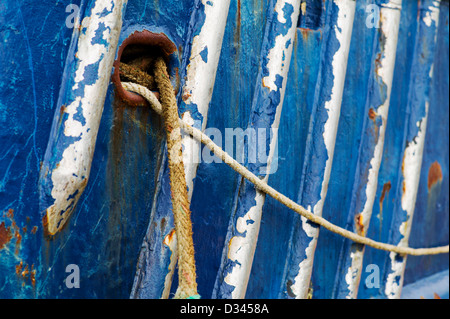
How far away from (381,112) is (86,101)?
883 mm

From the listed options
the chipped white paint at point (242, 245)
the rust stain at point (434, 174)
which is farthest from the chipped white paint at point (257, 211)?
the rust stain at point (434, 174)

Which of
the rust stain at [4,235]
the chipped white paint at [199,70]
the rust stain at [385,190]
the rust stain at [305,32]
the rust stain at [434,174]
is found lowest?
the rust stain at [4,235]

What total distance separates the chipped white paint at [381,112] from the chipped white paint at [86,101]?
0.82m

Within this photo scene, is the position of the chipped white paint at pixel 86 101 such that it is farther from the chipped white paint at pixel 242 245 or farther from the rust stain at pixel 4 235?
the chipped white paint at pixel 242 245

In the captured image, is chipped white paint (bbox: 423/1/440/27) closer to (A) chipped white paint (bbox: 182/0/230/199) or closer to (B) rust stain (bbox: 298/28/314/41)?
(B) rust stain (bbox: 298/28/314/41)

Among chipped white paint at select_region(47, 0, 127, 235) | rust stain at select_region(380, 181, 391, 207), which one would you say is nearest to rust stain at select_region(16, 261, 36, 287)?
chipped white paint at select_region(47, 0, 127, 235)

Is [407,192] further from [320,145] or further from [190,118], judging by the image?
[190,118]

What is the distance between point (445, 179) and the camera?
70.1 inches

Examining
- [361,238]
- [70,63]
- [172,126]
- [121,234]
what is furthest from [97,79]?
[361,238]

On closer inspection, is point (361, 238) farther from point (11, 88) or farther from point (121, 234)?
point (11, 88)

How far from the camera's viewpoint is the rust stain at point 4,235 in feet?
2.69

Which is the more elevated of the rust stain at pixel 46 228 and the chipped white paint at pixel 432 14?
the chipped white paint at pixel 432 14

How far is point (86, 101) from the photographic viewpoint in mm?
818

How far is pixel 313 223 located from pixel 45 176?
2.26ft
